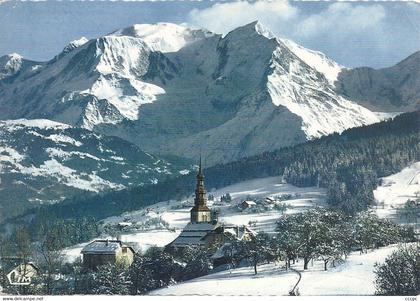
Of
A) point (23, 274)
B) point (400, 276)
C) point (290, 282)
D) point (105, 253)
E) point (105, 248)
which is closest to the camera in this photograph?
point (400, 276)

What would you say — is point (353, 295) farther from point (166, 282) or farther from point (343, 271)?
point (166, 282)

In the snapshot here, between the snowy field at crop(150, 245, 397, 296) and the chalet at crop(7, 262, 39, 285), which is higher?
the chalet at crop(7, 262, 39, 285)

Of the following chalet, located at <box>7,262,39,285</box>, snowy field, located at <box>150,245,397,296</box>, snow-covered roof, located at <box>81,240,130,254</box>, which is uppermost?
snow-covered roof, located at <box>81,240,130,254</box>

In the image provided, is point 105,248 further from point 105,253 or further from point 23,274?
point 23,274

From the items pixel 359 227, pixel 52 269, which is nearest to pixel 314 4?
pixel 359 227

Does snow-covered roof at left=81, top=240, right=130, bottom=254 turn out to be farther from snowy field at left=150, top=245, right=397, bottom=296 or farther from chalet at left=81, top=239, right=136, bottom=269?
snowy field at left=150, top=245, right=397, bottom=296

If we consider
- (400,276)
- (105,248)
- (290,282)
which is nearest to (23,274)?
(290,282)

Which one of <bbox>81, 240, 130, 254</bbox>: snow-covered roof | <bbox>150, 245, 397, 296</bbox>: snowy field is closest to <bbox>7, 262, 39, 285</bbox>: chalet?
<bbox>150, 245, 397, 296</bbox>: snowy field

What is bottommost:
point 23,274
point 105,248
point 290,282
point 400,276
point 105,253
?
point 290,282

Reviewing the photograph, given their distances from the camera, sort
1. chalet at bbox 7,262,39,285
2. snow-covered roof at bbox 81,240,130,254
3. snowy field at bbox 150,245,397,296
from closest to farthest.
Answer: snowy field at bbox 150,245,397,296 < chalet at bbox 7,262,39,285 < snow-covered roof at bbox 81,240,130,254
